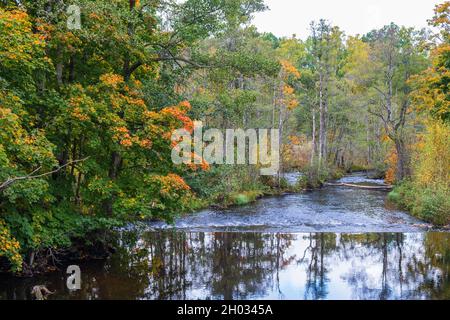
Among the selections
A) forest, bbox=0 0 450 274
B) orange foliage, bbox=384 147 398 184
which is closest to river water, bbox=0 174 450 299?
forest, bbox=0 0 450 274

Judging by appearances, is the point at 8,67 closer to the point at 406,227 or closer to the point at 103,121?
the point at 103,121

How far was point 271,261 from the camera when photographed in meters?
11.0

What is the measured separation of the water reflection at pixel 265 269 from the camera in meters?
8.41

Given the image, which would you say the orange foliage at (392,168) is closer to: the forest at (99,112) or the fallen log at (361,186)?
the fallen log at (361,186)

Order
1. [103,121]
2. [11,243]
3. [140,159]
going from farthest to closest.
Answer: [140,159], [103,121], [11,243]

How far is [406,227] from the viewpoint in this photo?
1540cm

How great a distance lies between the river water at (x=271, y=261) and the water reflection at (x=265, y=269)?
0.07 feet

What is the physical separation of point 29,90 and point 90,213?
13.1 feet

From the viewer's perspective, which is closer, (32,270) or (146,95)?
(32,270)

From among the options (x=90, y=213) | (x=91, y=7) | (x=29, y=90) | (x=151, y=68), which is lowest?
→ (x=90, y=213)

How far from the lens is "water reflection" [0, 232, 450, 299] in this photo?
841cm

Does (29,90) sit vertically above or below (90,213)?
above

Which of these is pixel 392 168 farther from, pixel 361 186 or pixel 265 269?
pixel 265 269

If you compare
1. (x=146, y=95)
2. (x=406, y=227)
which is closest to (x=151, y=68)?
(x=146, y=95)
